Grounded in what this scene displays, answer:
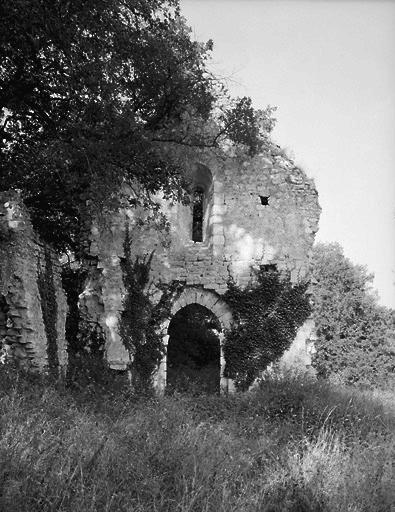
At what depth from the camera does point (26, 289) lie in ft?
25.4

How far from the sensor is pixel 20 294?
7.65 metres

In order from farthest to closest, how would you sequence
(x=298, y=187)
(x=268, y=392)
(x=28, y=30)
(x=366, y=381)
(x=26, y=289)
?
1. (x=366, y=381)
2. (x=298, y=187)
3. (x=268, y=392)
4. (x=26, y=289)
5. (x=28, y=30)

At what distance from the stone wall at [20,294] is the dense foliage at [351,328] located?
11108 millimetres

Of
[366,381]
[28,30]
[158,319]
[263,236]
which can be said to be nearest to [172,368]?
[158,319]

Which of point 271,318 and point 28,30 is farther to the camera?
point 271,318

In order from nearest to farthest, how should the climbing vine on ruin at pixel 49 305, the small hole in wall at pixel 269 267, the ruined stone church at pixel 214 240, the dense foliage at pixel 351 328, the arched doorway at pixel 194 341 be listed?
the climbing vine on ruin at pixel 49 305 < the ruined stone church at pixel 214 240 < the small hole in wall at pixel 269 267 < the arched doorway at pixel 194 341 < the dense foliage at pixel 351 328

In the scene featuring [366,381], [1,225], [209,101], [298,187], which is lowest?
[366,381]

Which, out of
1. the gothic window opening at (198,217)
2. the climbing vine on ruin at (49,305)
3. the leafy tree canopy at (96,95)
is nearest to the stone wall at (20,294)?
the climbing vine on ruin at (49,305)

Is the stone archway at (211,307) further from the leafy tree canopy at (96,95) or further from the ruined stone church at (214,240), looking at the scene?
the leafy tree canopy at (96,95)

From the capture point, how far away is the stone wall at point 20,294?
24.8 ft

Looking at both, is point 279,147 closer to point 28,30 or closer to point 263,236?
point 263,236

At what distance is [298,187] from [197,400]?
626cm

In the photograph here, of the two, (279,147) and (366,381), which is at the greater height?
(279,147)

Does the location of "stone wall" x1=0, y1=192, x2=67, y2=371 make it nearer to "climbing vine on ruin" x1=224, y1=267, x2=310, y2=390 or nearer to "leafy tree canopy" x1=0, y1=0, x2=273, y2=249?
"leafy tree canopy" x1=0, y1=0, x2=273, y2=249
